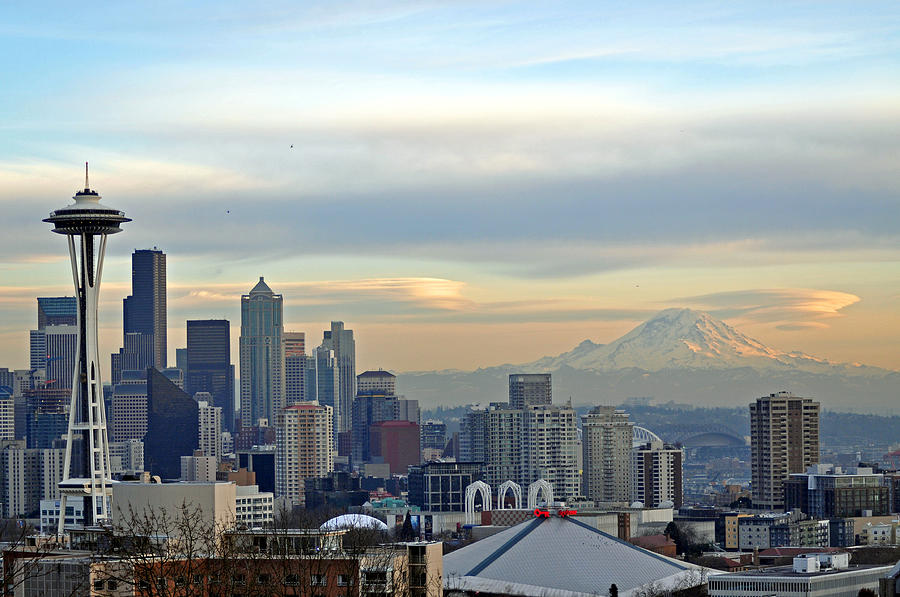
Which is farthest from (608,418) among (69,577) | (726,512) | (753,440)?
(69,577)

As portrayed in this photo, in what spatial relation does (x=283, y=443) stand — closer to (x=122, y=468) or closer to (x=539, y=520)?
(x=122, y=468)

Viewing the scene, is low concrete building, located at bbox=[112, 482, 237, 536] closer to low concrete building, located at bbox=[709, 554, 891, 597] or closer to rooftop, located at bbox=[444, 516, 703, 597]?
rooftop, located at bbox=[444, 516, 703, 597]

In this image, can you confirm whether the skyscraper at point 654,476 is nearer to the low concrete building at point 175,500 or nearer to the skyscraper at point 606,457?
the skyscraper at point 606,457

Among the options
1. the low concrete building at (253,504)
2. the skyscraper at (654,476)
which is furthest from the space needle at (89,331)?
the skyscraper at (654,476)

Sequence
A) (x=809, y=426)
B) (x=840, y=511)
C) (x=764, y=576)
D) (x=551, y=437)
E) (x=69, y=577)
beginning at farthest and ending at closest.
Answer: (x=551, y=437) → (x=809, y=426) → (x=840, y=511) → (x=764, y=576) → (x=69, y=577)

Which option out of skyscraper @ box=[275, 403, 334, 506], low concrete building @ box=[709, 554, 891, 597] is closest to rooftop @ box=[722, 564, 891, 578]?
low concrete building @ box=[709, 554, 891, 597]
